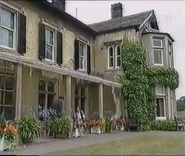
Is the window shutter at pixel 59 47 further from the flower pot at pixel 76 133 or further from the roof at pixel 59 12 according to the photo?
the flower pot at pixel 76 133

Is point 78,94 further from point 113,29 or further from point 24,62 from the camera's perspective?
point 24,62

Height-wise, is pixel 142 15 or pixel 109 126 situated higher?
pixel 142 15

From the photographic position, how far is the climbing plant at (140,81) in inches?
743

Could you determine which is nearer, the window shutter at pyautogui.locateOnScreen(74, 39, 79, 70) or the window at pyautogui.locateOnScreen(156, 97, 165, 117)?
the window shutter at pyautogui.locateOnScreen(74, 39, 79, 70)

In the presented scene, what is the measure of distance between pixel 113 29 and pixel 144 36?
2.30 metres

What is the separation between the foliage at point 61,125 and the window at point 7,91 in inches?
79.7

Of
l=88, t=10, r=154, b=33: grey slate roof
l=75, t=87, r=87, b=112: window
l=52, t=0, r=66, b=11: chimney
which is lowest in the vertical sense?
l=75, t=87, r=87, b=112: window

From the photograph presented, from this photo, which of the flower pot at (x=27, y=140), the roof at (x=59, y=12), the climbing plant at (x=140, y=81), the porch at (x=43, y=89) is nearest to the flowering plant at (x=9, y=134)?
the porch at (x=43, y=89)

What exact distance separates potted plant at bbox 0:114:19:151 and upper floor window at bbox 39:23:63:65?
5845 millimetres

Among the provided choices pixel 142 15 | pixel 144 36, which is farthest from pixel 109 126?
pixel 142 15

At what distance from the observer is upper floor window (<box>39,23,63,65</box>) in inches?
596

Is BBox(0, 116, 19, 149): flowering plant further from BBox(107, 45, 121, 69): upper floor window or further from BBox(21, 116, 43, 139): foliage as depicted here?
BBox(107, 45, 121, 69): upper floor window

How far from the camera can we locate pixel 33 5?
14859 millimetres

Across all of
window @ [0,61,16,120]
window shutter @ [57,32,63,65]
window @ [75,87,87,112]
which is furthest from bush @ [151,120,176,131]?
window @ [0,61,16,120]
